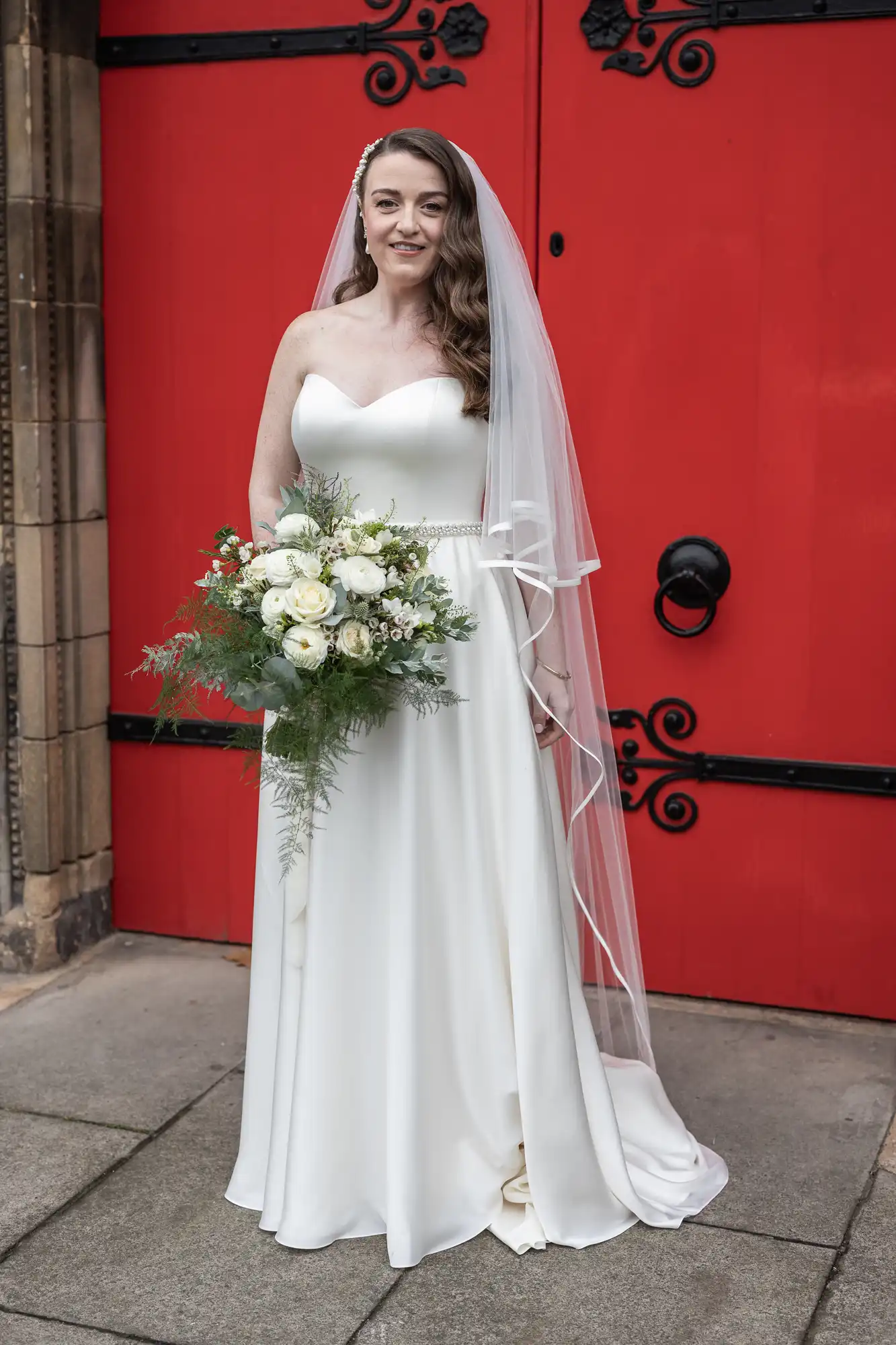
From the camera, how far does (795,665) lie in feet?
13.2

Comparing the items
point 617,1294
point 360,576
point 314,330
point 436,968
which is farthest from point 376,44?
point 617,1294

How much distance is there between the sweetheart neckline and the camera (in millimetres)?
3061

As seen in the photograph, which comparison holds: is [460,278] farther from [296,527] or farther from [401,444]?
[296,527]

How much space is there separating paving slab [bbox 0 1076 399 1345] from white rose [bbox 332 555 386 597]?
130 centimetres

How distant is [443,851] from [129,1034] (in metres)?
1.45

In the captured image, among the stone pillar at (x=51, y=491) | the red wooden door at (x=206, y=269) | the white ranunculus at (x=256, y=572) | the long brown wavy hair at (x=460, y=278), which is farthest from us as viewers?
the stone pillar at (x=51, y=491)

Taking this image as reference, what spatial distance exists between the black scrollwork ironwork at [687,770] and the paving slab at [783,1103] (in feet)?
1.85

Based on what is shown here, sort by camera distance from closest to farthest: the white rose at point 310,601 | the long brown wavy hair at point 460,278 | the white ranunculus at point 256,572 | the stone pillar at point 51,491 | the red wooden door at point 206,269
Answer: the white rose at point 310,601 < the white ranunculus at point 256,572 < the long brown wavy hair at point 460,278 < the red wooden door at point 206,269 < the stone pillar at point 51,491

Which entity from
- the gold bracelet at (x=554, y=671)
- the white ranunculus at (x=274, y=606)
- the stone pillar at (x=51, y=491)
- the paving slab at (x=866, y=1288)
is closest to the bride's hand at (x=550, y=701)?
the gold bracelet at (x=554, y=671)

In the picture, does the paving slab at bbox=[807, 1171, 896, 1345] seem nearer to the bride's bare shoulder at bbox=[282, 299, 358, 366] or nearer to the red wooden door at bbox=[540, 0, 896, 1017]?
the red wooden door at bbox=[540, 0, 896, 1017]

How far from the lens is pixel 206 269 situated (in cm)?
439

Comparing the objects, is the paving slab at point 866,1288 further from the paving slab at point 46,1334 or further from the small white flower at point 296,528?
the small white flower at point 296,528

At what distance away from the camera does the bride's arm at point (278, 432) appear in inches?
124

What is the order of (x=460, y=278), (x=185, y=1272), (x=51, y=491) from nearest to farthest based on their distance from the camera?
(x=185, y=1272)
(x=460, y=278)
(x=51, y=491)
